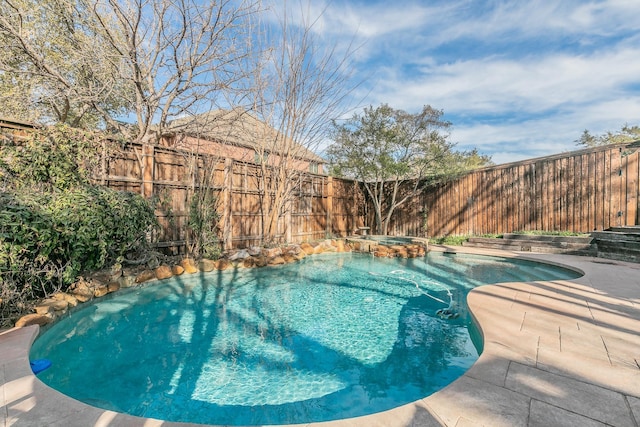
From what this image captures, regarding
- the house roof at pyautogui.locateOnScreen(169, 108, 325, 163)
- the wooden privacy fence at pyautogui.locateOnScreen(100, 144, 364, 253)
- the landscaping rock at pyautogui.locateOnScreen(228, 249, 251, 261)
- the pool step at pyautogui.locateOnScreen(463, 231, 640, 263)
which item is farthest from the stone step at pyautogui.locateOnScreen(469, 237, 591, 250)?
the landscaping rock at pyautogui.locateOnScreen(228, 249, 251, 261)

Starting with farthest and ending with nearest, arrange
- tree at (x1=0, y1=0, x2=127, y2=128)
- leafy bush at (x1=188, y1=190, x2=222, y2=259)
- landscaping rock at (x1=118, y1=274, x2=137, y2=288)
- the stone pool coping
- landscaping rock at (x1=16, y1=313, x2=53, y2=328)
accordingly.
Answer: tree at (x1=0, y1=0, x2=127, y2=128) < leafy bush at (x1=188, y1=190, x2=222, y2=259) < landscaping rock at (x1=118, y1=274, x2=137, y2=288) < landscaping rock at (x1=16, y1=313, x2=53, y2=328) < the stone pool coping

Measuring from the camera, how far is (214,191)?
6809 millimetres

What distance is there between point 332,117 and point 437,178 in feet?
15.6

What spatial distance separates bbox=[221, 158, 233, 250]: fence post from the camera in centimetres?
702

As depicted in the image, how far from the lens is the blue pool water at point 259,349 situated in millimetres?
2076

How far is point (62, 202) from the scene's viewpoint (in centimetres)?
356

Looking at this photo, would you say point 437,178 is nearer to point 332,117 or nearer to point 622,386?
point 332,117

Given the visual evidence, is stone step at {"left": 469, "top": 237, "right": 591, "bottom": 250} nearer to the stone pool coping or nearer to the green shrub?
the stone pool coping

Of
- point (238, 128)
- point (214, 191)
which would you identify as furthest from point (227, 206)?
point (238, 128)

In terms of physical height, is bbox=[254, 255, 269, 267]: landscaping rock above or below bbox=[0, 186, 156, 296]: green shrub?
below

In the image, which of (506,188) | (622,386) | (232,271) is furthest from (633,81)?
(232,271)

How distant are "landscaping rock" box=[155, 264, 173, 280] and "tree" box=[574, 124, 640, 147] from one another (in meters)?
16.8

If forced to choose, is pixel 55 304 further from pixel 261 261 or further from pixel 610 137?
pixel 610 137

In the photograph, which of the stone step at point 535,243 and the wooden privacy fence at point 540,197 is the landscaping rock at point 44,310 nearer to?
the stone step at point 535,243
